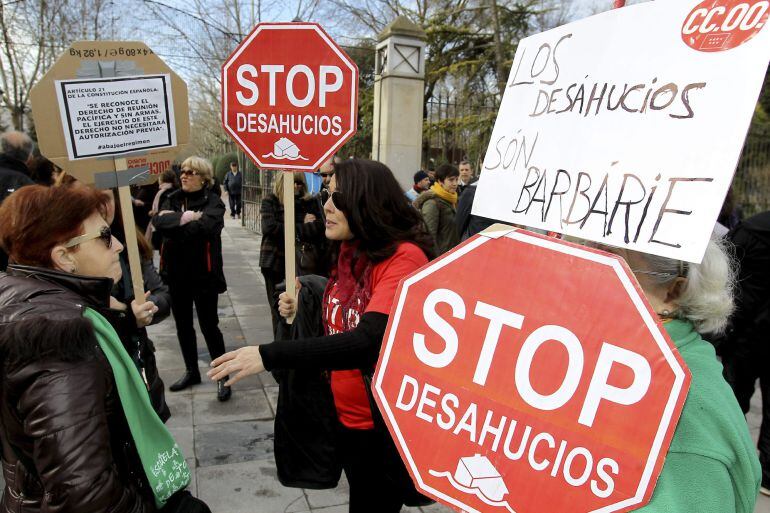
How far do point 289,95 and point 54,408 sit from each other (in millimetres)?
Answer: 1656

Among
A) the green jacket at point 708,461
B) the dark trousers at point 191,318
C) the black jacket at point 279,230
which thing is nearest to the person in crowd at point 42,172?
the dark trousers at point 191,318

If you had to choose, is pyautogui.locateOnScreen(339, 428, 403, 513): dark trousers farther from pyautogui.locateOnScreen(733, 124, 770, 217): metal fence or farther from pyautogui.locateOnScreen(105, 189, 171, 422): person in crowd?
pyautogui.locateOnScreen(733, 124, 770, 217): metal fence

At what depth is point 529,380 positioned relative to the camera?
1130mm

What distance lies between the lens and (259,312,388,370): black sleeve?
1.90 meters

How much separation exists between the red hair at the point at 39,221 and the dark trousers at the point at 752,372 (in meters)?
3.72

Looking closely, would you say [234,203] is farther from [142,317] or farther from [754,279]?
[754,279]

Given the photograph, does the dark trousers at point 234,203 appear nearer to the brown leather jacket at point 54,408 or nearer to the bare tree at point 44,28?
the bare tree at point 44,28

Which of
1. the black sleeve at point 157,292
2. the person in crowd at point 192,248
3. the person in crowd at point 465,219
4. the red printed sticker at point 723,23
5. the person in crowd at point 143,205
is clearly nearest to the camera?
the red printed sticker at point 723,23

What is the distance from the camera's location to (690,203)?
1.00m

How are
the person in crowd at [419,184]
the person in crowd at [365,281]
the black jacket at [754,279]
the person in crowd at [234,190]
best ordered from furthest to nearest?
the person in crowd at [234,190]
the person in crowd at [419,184]
the black jacket at [754,279]
the person in crowd at [365,281]

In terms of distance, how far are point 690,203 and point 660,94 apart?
0.23 meters

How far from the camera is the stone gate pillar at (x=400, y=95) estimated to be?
27.5 ft

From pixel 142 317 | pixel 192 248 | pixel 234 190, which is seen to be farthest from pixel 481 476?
pixel 234 190

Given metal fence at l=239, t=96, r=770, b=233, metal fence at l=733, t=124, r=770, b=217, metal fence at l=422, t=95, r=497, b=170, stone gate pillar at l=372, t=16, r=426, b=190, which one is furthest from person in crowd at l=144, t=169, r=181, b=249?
metal fence at l=733, t=124, r=770, b=217
